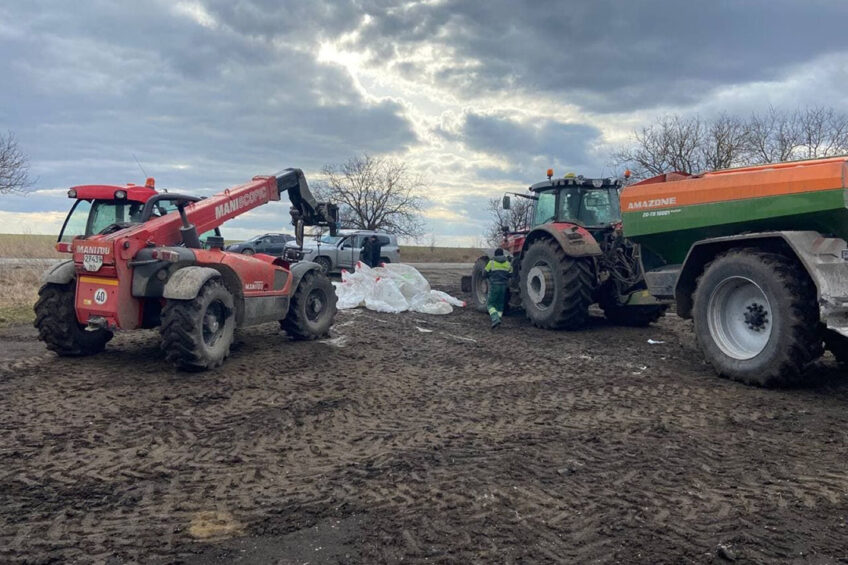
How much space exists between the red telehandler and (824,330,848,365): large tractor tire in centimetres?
636

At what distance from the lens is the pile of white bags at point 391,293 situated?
12.3 metres

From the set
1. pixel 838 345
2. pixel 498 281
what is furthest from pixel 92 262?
pixel 838 345

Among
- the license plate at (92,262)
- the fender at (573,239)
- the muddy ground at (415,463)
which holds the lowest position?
the muddy ground at (415,463)

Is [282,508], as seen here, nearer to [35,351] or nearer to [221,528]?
[221,528]

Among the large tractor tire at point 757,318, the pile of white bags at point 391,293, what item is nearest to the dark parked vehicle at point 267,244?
the pile of white bags at point 391,293

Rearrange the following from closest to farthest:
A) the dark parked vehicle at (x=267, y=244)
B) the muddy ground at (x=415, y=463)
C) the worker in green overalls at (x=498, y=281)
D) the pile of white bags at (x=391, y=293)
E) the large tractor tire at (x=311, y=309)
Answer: the muddy ground at (x=415, y=463) → the large tractor tire at (x=311, y=309) → the worker in green overalls at (x=498, y=281) → the pile of white bags at (x=391, y=293) → the dark parked vehicle at (x=267, y=244)

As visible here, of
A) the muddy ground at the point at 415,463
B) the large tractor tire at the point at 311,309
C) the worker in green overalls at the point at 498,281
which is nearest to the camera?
the muddy ground at the point at 415,463

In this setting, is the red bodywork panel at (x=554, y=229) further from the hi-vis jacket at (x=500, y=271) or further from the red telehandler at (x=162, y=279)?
the red telehandler at (x=162, y=279)

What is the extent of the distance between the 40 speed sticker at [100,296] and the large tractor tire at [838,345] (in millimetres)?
7457

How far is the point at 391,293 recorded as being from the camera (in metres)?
12.4

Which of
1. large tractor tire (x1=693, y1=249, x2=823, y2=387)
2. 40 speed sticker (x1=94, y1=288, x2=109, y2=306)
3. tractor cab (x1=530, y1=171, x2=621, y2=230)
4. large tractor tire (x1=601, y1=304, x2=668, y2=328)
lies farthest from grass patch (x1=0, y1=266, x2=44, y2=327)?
large tractor tire (x1=693, y1=249, x2=823, y2=387)

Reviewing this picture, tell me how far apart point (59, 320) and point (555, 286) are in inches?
268

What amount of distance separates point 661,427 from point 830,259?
237cm

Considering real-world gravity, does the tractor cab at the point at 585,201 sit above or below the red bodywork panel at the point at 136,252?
above
